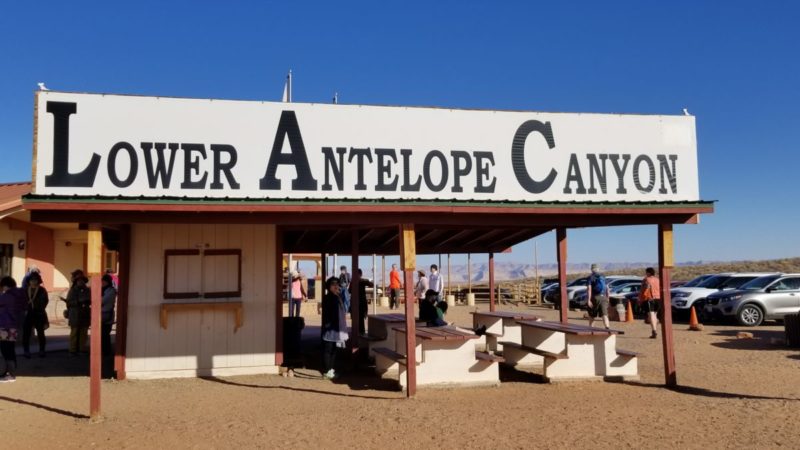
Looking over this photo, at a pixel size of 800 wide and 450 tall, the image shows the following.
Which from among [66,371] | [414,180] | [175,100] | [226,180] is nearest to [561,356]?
[414,180]

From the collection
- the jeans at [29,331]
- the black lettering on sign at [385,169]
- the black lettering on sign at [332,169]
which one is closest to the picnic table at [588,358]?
the black lettering on sign at [385,169]

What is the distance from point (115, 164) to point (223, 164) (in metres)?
1.48

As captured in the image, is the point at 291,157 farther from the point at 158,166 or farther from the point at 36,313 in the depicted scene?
the point at 36,313

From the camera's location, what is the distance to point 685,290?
20609mm

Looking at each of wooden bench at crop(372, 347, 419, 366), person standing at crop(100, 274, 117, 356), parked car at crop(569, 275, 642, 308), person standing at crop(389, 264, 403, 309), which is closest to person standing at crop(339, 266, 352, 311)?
person standing at crop(389, 264, 403, 309)

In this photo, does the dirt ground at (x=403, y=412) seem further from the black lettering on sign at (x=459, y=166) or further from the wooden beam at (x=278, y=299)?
the black lettering on sign at (x=459, y=166)

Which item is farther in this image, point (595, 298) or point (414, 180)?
point (595, 298)

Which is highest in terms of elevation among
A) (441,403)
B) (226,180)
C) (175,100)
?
(175,100)

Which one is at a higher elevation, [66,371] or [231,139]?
[231,139]

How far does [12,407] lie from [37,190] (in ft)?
9.72

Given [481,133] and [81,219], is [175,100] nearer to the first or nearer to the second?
[81,219]

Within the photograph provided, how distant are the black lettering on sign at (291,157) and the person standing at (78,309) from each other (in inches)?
233

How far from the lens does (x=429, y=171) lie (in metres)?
9.88

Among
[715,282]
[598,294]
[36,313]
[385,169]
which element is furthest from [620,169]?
[715,282]
